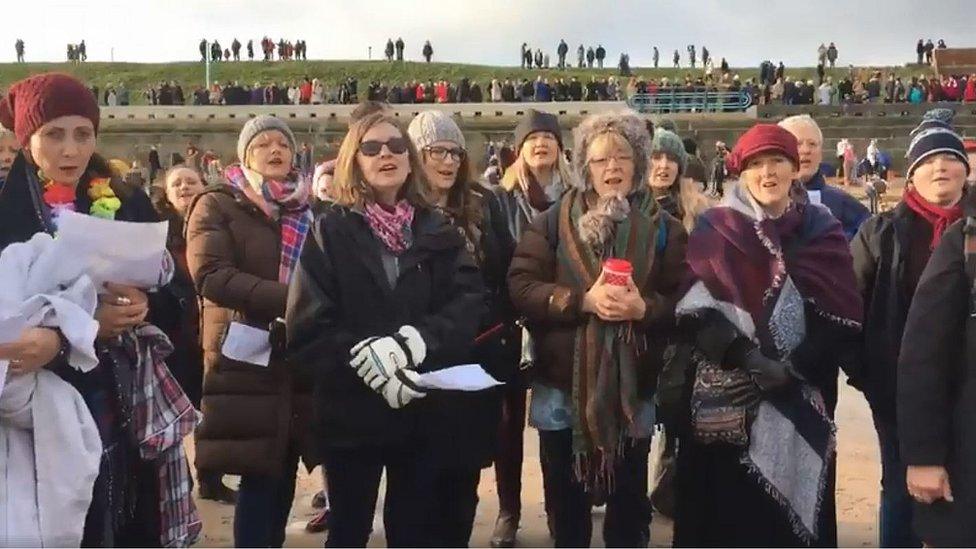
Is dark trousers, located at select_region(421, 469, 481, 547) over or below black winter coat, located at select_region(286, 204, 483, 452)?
below

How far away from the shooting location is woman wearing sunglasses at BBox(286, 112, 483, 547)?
3486 millimetres

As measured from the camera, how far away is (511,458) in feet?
16.5

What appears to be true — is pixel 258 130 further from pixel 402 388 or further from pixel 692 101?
pixel 692 101

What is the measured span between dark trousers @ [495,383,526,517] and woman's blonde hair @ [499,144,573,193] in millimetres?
984

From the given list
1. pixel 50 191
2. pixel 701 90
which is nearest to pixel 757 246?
pixel 50 191

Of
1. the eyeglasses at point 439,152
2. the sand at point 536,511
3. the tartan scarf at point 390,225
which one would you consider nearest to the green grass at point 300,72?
the sand at point 536,511

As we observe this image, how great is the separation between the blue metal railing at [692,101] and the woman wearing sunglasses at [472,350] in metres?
31.4

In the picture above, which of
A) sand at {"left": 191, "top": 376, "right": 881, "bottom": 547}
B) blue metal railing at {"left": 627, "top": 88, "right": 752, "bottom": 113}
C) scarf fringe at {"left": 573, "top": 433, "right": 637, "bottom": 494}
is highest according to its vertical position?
blue metal railing at {"left": 627, "top": 88, "right": 752, "bottom": 113}

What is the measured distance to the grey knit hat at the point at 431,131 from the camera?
14.9ft

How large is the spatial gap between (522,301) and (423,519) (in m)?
0.89

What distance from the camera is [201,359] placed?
540cm

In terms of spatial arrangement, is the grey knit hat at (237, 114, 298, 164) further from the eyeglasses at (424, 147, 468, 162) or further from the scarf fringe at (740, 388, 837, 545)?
the scarf fringe at (740, 388, 837, 545)

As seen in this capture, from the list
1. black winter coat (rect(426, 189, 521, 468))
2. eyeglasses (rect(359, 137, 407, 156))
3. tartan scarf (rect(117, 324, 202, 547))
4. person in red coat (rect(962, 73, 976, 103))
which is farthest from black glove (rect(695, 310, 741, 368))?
person in red coat (rect(962, 73, 976, 103))

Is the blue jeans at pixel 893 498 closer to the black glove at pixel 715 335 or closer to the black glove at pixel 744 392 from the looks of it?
the black glove at pixel 744 392
